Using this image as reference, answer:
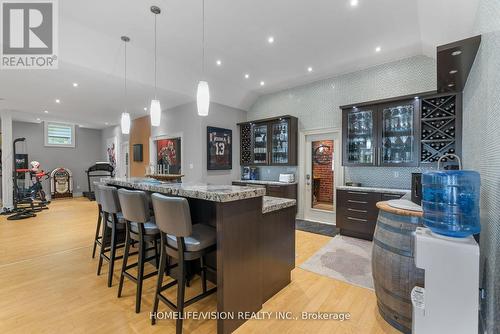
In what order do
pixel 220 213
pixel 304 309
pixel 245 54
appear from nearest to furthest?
1. pixel 220 213
2. pixel 304 309
3. pixel 245 54

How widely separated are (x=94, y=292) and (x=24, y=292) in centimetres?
75

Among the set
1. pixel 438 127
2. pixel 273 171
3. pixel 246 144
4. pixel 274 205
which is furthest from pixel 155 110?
pixel 438 127

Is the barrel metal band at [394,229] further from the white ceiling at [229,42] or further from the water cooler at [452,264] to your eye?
the white ceiling at [229,42]

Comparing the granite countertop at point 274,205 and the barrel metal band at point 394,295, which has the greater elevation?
the granite countertop at point 274,205

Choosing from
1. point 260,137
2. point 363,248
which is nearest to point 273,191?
point 260,137

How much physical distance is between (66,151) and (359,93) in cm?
1129

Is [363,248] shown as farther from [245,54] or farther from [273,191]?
[245,54]

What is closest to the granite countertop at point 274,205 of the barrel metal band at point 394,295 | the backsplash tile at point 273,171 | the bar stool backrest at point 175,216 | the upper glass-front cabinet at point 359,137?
the bar stool backrest at point 175,216

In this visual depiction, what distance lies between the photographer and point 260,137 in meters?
5.93

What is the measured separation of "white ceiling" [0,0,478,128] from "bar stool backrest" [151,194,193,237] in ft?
8.51

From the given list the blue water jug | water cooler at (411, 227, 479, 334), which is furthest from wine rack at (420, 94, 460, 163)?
water cooler at (411, 227, 479, 334)

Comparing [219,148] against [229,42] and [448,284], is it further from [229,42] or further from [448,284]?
[448,284]

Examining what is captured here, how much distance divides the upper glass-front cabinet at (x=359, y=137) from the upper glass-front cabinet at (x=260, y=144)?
2.04 metres

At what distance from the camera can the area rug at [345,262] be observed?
264 centimetres
